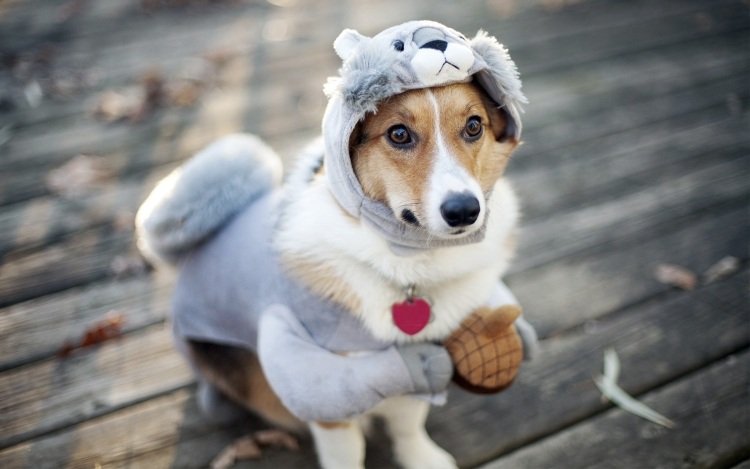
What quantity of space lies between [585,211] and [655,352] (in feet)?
2.43

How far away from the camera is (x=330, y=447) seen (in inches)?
61.3

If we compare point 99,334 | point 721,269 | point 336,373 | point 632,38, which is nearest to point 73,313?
point 99,334

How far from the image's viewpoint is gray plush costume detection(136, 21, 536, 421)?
3.96ft

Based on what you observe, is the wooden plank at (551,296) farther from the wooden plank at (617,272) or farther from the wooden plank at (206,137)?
the wooden plank at (206,137)

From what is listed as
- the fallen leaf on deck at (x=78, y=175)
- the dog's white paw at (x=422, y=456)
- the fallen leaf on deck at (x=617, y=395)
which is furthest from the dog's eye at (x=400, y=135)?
the fallen leaf on deck at (x=78, y=175)

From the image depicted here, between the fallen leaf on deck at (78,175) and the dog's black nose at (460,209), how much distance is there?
2.07 meters

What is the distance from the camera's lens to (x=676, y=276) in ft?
7.36

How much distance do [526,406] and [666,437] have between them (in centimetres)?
42

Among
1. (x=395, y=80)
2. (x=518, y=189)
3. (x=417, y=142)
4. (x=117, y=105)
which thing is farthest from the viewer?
(x=117, y=105)

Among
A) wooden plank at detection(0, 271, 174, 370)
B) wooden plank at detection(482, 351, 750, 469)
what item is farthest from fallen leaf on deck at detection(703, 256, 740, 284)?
wooden plank at detection(0, 271, 174, 370)

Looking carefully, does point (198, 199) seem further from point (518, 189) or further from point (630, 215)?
point (630, 215)

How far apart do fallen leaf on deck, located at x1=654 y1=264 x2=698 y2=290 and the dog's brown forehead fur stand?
1.27 m

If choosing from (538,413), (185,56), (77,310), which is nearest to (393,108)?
(538,413)

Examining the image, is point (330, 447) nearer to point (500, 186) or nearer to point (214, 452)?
point (214, 452)
